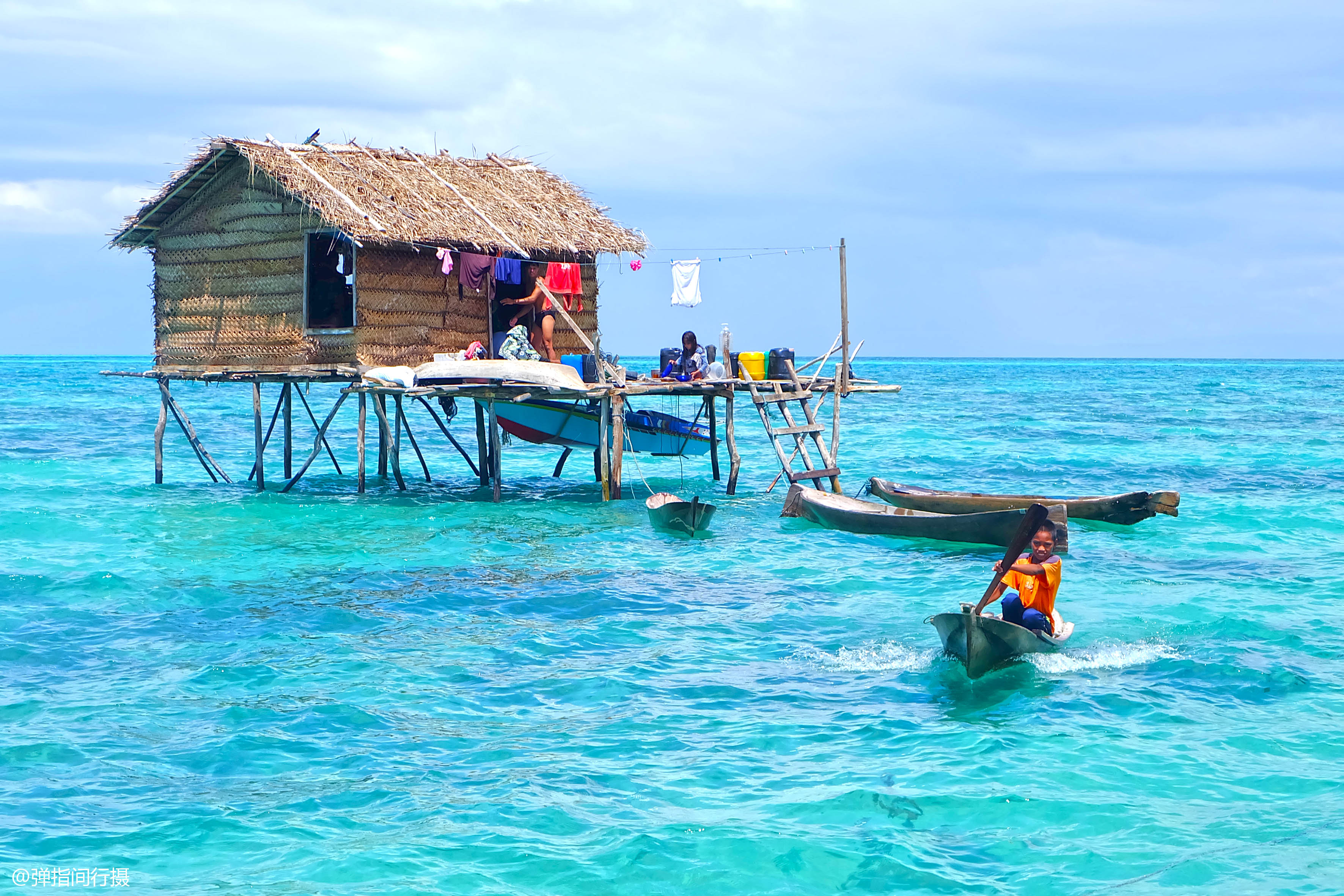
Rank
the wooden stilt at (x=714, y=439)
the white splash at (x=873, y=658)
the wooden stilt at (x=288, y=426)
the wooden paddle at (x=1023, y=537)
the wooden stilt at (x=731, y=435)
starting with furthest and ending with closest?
→ the wooden stilt at (x=714, y=439), the wooden stilt at (x=288, y=426), the wooden stilt at (x=731, y=435), the white splash at (x=873, y=658), the wooden paddle at (x=1023, y=537)

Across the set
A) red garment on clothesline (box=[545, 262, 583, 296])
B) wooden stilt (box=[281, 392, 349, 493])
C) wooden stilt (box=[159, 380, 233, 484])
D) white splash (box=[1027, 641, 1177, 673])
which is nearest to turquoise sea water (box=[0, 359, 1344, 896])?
white splash (box=[1027, 641, 1177, 673])

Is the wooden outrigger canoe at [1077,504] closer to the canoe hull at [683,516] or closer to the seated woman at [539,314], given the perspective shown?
the canoe hull at [683,516]

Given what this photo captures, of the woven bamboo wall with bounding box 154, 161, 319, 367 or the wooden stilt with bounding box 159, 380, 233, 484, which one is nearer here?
the woven bamboo wall with bounding box 154, 161, 319, 367

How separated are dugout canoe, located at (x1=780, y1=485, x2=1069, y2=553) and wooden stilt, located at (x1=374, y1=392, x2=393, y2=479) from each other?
777cm

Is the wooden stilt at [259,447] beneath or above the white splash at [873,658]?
above

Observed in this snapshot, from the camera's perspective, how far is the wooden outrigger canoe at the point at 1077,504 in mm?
20391

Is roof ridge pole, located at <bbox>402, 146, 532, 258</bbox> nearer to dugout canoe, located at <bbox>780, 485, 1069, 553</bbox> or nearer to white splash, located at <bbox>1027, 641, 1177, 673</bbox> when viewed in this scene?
dugout canoe, located at <bbox>780, 485, 1069, 553</bbox>

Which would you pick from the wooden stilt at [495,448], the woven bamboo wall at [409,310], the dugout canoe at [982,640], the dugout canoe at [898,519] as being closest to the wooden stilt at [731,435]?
the dugout canoe at [898,519]

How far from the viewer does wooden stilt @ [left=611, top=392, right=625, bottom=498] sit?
20953 millimetres

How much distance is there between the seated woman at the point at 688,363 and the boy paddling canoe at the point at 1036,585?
1109 centimetres

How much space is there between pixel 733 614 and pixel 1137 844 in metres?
6.68

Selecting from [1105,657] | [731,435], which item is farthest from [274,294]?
[1105,657]

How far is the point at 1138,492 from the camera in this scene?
20547 millimetres

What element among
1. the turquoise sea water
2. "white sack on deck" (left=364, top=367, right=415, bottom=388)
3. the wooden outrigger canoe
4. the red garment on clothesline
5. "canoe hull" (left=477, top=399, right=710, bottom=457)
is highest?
the red garment on clothesline
